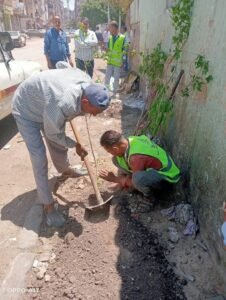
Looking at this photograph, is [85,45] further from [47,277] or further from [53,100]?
[47,277]

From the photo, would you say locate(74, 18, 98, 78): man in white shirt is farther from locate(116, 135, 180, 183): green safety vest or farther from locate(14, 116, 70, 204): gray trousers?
locate(116, 135, 180, 183): green safety vest

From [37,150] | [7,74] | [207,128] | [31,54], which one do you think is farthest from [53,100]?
[31,54]

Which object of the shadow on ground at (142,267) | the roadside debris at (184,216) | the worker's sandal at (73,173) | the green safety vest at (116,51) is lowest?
the shadow on ground at (142,267)

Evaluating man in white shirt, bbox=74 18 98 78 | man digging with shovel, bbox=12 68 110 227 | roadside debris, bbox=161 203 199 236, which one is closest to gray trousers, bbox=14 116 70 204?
man digging with shovel, bbox=12 68 110 227

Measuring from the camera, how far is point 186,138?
3238mm

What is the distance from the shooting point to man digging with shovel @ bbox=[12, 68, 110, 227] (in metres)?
2.53

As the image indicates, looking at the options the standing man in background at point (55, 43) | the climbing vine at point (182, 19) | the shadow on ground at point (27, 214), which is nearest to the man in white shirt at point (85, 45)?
the standing man in background at point (55, 43)

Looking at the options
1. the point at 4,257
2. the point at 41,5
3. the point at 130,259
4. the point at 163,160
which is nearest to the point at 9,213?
the point at 4,257

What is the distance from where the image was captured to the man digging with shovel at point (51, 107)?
2531 millimetres

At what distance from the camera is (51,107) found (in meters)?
2.57

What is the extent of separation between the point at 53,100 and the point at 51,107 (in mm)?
65

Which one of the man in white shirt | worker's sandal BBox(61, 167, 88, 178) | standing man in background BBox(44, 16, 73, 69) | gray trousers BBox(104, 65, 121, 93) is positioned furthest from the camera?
gray trousers BBox(104, 65, 121, 93)

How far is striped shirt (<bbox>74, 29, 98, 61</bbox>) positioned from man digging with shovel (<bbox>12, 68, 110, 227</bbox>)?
4.79 meters

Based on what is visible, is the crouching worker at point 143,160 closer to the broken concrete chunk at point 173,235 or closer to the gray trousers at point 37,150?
the broken concrete chunk at point 173,235
